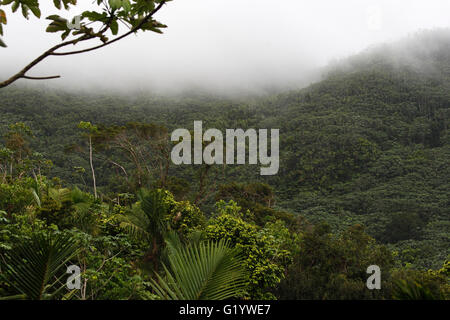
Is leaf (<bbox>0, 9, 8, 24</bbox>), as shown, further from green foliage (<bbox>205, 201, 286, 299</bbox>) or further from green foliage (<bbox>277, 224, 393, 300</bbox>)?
green foliage (<bbox>277, 224, 393, 300</bbox>)

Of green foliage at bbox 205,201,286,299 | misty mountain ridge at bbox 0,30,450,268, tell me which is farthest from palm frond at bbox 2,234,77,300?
misty mountain ridge at bbox 0,30,450,268

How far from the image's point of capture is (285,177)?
4147 cm

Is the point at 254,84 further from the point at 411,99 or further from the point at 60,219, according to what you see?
the point at 60,219

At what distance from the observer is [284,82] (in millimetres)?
94062

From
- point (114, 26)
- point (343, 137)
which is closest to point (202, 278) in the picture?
point (114, 26)

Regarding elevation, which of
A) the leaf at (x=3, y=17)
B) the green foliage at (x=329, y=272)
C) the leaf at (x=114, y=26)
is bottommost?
the green foliage at (x=329, y=272)

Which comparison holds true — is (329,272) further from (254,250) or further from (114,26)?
(114,26)

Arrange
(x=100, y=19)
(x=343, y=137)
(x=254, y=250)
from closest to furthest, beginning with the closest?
(x=100, y=19) < (x=254, y=250) < (x=343, y=137)

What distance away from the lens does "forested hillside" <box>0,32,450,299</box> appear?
5113 millimetres

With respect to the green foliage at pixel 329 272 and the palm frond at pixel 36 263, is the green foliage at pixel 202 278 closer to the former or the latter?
the palm frond at pixel 36 263

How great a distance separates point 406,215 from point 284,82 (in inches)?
2785

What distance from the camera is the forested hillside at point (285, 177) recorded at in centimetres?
511

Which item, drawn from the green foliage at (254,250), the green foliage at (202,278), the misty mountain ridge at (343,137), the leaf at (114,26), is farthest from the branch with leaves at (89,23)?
the misty mountain ridge at (343,137)

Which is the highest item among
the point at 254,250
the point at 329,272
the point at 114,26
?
the point at 114,26
